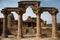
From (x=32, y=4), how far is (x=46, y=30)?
10.3 meters

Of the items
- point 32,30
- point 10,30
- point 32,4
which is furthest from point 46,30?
point 32,4

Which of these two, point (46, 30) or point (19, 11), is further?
point (46, 30)

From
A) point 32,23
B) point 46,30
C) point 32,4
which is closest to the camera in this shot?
point 32,4

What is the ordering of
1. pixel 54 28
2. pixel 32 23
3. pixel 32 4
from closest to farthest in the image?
pixel 54 28 → pixel 32 4 → pixel 32 23

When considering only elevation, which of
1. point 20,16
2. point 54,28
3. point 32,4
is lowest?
point 54,28

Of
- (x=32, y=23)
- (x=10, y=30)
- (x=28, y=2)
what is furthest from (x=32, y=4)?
(x=32, y=23)

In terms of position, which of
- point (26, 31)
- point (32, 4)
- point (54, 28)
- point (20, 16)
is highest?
point (32, 4)

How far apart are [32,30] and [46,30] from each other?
3.15 meters

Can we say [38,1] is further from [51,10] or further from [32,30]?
[32,30]

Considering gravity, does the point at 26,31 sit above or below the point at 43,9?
below

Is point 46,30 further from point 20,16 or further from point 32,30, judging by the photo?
point 20,16

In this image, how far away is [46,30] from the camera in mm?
32094

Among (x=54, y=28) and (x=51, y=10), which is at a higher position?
(x=51, y=10)

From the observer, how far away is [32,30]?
33.6 m
